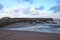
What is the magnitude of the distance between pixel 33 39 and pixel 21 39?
1.39 feet

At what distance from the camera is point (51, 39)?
3.88 meters

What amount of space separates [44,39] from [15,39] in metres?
1.00

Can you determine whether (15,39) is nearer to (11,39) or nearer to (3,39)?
(11,39)

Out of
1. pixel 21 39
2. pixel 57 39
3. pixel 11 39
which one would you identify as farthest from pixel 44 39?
pixel 11 39

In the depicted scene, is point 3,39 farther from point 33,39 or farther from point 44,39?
point 44,39

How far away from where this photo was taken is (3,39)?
13.1 ft

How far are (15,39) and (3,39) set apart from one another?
0.44m

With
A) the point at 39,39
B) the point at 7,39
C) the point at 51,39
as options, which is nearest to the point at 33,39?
the point at 39,39

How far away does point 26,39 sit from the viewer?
3.92m

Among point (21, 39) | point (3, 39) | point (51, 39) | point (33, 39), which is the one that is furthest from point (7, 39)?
point (51, 39)

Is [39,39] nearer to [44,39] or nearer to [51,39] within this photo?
[44,39]

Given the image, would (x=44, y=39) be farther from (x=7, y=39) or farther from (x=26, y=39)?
(x=7, y=39)

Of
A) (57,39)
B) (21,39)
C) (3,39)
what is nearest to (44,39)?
(57,39)

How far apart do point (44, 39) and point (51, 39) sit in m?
0.25
